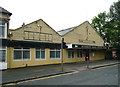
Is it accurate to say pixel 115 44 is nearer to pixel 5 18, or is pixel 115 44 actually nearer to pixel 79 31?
pixel 79 31

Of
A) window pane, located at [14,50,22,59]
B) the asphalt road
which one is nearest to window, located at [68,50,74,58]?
window pane, located at [14,50,22,59]

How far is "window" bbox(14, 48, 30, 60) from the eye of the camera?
14.7m

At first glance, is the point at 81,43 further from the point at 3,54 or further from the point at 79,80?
the point at 79,80

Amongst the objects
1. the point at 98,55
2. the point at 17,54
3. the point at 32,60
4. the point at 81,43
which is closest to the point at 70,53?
the point at 81,43

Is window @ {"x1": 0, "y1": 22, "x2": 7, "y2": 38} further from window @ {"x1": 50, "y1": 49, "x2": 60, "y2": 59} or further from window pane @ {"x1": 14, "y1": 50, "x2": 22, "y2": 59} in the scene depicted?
window @ {"x1": 50, "y1": 49, "x2": 60, "y2": 59}

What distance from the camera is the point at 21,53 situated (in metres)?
15.2

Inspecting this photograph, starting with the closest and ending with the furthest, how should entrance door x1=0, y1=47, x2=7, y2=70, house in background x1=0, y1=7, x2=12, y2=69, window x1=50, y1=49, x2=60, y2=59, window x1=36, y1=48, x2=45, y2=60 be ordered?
entrance door x1=0, y1=47, x2=7, y2=70
house in background x1=0, y1=7, x2=12, y2=69
window x1=36, y1=48, x2=45, y2=60
window x1=50, y1=49, x2=60, y2=59

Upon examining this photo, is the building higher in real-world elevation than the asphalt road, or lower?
higher

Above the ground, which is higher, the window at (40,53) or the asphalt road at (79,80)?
the window at (40,53)

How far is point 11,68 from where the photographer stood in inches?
552

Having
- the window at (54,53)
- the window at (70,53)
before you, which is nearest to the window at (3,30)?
the window at (54,53)

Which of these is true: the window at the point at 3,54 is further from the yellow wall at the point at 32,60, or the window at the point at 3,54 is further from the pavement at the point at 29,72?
the pavement at the point at 29,72

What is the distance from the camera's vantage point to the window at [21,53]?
1475 centimetres

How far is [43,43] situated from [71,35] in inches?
237
